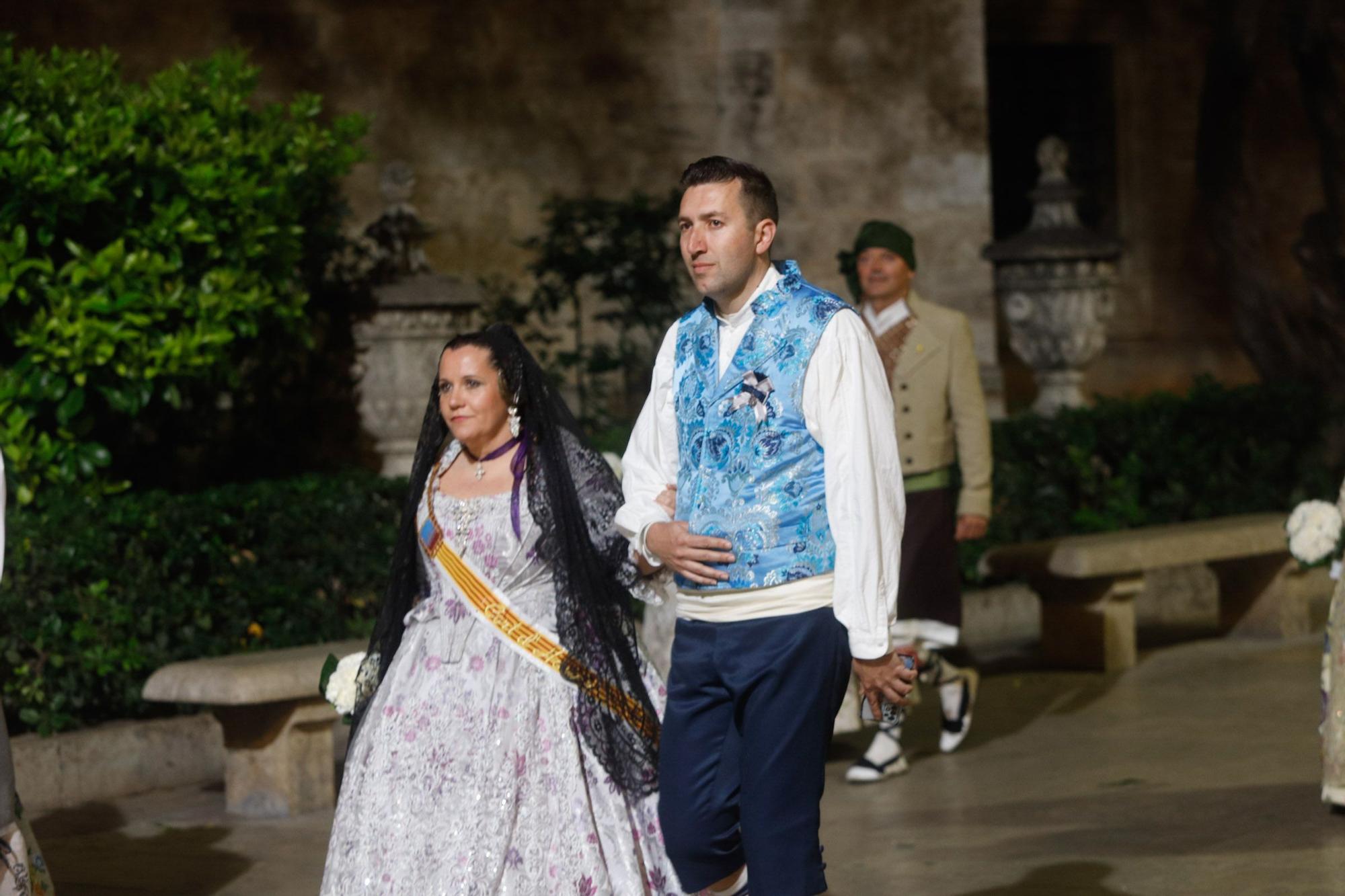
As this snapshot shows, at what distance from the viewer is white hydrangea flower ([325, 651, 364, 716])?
5.05 meters

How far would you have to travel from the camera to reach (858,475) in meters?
4.14

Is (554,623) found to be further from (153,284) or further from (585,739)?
(153,284)

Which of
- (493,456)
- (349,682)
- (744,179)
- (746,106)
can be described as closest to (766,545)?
(744,179)

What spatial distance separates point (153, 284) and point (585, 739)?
349cm

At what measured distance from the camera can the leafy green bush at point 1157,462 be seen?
34.2 ft

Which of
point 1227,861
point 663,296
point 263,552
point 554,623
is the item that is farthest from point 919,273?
point 554,623

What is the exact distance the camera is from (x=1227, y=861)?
5.75 m

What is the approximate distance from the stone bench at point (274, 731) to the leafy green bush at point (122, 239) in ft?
3.73

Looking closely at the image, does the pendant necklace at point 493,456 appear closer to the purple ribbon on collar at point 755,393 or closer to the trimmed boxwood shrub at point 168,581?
the purple ribbon on collar at point 755,393

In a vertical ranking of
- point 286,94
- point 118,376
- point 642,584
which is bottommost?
point 642,584

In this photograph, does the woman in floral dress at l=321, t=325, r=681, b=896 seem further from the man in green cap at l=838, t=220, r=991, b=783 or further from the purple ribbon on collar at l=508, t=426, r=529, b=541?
the man in green cap at l=838, t=220, r=991, b=783

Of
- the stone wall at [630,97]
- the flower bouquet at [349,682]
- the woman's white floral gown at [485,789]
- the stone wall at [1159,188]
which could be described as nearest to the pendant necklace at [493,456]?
the woman's white floral gown at [485,789]

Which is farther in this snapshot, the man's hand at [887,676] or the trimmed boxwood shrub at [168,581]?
the trimmed boxwood shrub at [168,581]

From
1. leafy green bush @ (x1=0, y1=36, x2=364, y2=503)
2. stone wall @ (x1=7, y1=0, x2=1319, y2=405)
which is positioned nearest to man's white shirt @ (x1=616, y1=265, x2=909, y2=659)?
leafy green bush @ (x1=0, y1=36, x2=364, y2=503)
